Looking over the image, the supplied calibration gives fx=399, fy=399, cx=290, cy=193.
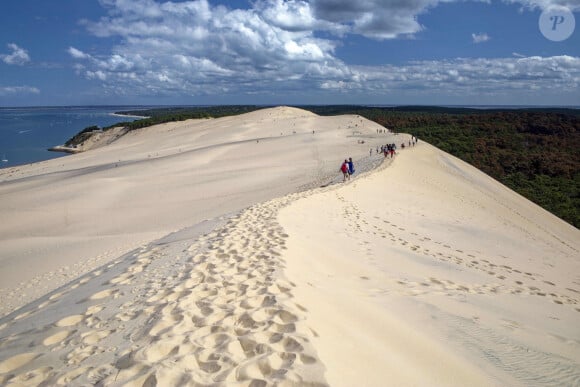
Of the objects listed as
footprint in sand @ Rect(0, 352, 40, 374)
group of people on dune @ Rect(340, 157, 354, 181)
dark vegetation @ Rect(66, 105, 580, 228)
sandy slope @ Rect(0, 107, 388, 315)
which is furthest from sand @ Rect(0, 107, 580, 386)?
dark vegetation @ Rect(66, 105, 580, 228)

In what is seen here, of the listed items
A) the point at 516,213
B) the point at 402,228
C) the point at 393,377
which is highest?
the point at 393,377

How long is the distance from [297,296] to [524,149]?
4627cm

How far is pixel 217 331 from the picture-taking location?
370 cm

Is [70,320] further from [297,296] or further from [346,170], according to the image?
[346,170]

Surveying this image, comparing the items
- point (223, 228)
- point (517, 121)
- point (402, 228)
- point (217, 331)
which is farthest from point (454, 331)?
point (517, 121)

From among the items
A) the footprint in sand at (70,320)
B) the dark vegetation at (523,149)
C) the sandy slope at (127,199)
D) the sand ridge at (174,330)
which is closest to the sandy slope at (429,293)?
the sand ridge at (174,330)

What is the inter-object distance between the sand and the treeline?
16.0 meters

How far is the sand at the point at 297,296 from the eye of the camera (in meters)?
3.28

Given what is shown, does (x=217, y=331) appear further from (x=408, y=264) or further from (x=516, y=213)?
(x=516, y=213)

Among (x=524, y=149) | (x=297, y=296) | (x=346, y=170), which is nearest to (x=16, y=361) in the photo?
(x=297, y=296)

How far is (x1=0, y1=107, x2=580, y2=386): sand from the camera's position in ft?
10.8

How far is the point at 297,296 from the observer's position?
14.5 ft

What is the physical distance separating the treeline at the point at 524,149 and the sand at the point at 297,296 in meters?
16.0

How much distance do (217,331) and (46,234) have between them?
13201 millimetres
